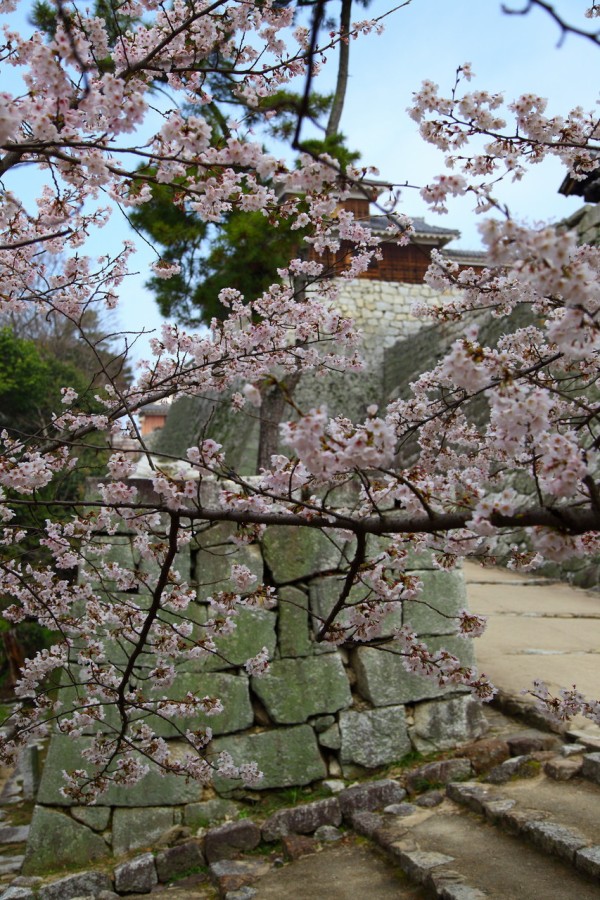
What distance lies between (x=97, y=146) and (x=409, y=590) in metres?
1.67

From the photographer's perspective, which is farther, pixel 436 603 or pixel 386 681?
pixel 436 603

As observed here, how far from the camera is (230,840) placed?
11.5 feet

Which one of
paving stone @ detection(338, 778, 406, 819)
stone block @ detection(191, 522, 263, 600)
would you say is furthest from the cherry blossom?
paving stone @ detection(338, 778, 406, 819)

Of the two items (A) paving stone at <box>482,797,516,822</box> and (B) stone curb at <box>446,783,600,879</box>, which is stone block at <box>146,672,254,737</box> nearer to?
(B) stone curb at <box>446,783,600,879</box>

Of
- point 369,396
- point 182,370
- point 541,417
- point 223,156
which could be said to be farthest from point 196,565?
point 369,396

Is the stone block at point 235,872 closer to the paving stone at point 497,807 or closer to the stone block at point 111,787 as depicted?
the stone block at point 111,787

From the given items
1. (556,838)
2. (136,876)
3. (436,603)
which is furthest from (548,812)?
(136,876)

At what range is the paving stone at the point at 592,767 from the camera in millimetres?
3355

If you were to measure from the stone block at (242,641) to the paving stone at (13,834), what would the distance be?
4.32ft

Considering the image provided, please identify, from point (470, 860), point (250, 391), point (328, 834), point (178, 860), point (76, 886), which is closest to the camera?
point (250, 391)

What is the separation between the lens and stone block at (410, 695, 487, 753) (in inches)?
158

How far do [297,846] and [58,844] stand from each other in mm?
1091

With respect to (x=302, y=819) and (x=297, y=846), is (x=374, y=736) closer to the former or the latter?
(x=302, y=819)

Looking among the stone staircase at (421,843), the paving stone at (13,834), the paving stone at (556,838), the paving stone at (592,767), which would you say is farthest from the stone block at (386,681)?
the paving stone at (13,834)
